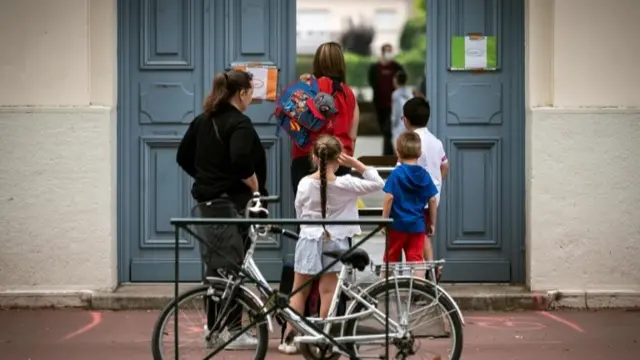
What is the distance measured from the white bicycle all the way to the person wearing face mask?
13524mm

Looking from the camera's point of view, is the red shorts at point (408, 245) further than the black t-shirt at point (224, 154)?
Yes

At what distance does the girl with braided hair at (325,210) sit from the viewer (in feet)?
25.3

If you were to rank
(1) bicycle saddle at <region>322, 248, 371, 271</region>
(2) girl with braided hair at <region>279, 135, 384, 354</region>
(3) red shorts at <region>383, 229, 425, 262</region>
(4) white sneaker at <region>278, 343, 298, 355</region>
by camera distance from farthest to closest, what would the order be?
(3) red shorts at <region>383, 229, 425, 262</region> < (4) white sneaker at <region>278, 343, 298, 355</region> < (2) girl with braided hair at <region>279, 135, 384, 354</region> < (1) bicycle saddle at <region>322, 248, 371, 271</region>

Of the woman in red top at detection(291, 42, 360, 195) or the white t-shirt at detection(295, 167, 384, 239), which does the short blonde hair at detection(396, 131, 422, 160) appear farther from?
the woman in red top at detection(291, 42, 360, 195)

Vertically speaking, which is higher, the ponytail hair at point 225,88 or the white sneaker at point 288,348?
the ponytail hair at point 225,88

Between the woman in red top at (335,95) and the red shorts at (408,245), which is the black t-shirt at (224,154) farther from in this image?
the red shorts at (408,245)

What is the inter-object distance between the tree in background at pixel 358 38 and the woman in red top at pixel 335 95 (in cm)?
1742

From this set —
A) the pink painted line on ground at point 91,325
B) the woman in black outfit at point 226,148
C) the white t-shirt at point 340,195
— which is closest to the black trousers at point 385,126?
the pink painted line on ground at point 91,325

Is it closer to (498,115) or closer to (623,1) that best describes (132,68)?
(498,115)

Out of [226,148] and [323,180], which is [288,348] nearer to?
[323,180]

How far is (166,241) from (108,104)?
1177 millimetres

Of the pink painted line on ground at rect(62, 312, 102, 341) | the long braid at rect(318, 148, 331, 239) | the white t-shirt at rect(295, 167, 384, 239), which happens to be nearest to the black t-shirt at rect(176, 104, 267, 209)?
the white t-shirt at rect(295, 167, 384, 239)

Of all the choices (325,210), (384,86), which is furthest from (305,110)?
(384,86)

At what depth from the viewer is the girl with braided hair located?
771 centimetres
